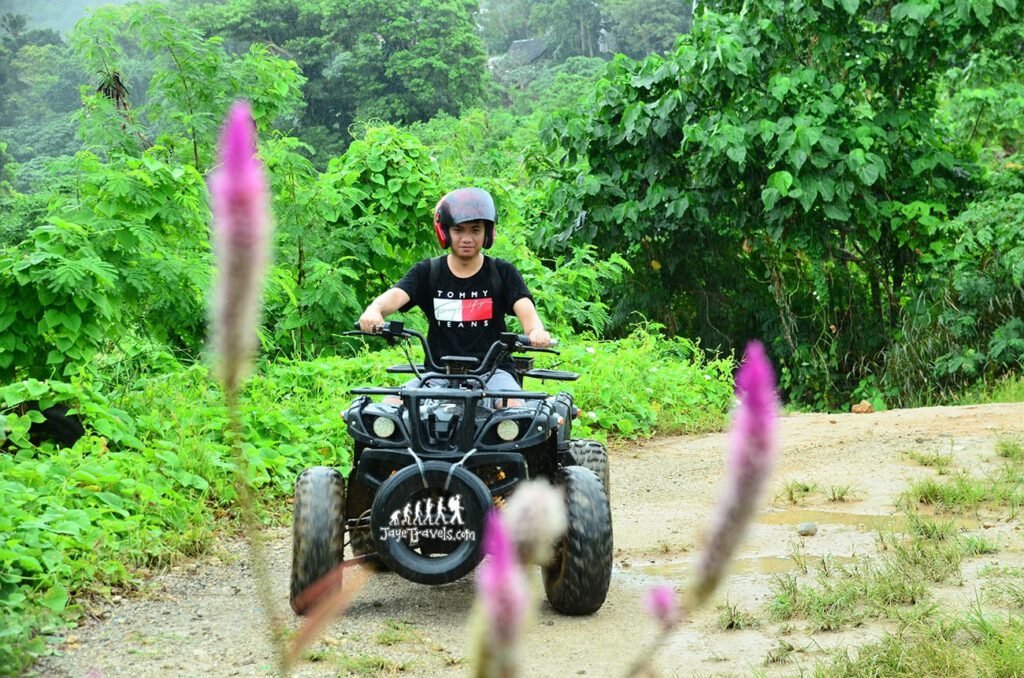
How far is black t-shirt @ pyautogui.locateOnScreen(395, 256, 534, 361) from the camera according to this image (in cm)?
484

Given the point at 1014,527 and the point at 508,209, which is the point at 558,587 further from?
the point at 508,209

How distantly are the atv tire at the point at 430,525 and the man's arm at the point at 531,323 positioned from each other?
0.56 meters

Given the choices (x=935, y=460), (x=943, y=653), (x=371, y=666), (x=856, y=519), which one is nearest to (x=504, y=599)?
(x=943, y=653)

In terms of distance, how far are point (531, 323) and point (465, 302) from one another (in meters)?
0.34

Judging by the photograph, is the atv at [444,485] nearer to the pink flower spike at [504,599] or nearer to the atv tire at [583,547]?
the atv tire at [583,547]

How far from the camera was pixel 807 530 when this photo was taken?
5738 millimetres

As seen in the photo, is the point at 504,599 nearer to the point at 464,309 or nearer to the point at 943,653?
the point at 943,653

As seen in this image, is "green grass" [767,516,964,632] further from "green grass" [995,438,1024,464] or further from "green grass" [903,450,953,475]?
"green grass" [995,438,1024,464]

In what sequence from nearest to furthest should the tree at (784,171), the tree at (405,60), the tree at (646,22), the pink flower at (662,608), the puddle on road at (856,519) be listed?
the pink flower at (662,608), the puddle on road at (856,519), the tree at (784,171), the tree at (405,60), the tree at (646,22)

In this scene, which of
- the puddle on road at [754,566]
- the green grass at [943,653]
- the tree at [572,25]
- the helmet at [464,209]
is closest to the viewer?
the green grass at [943,653]

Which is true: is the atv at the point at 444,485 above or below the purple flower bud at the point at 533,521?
below

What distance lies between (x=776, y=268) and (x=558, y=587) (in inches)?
364

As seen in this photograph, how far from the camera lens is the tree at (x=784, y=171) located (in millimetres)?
11094

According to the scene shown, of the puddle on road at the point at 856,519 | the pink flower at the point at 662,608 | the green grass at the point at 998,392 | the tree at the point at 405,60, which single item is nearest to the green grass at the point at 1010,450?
the puddle on road at the point at 856,519
